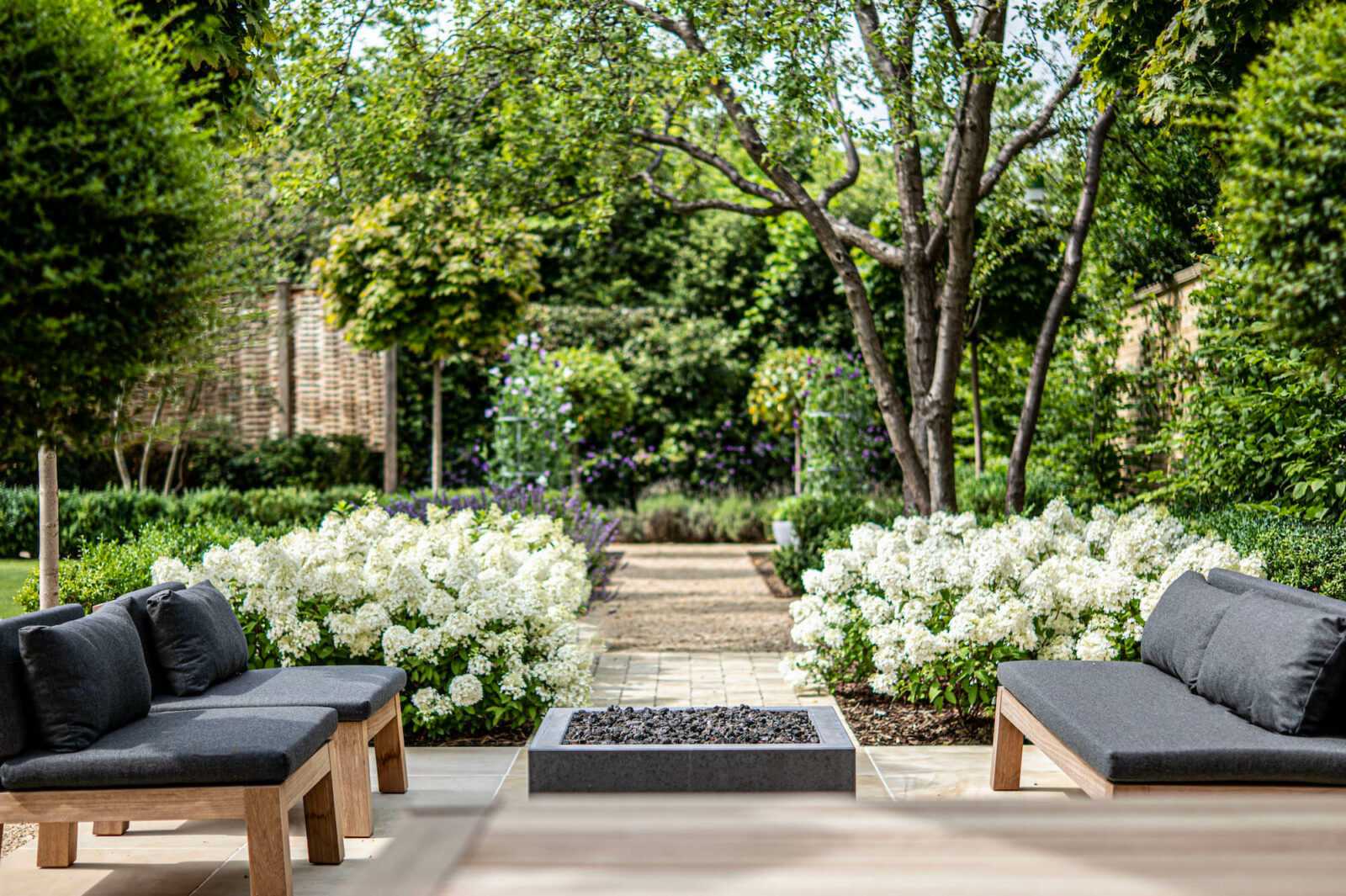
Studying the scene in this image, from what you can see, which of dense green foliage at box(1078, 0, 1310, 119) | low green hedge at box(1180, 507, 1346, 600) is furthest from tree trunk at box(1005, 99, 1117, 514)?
dense green foliage at box(1078, 0, 1310, 119)

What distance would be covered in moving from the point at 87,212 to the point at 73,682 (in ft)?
4.35

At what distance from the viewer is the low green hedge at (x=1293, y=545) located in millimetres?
3750

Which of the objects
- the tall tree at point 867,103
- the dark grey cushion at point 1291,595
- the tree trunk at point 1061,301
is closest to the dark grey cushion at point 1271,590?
the dark grey cushion at point 1291,595

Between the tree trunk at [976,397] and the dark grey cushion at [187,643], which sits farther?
the tree trunk at [976,397]

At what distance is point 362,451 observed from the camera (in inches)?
425

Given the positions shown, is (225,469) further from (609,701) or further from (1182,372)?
(1182,372)

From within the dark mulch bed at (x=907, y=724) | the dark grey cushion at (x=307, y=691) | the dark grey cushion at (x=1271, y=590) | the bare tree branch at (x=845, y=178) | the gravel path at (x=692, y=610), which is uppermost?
the bare tree branch at (x=845, y=178)

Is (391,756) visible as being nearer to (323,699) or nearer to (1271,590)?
(323,699)

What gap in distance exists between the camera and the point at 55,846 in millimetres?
3102

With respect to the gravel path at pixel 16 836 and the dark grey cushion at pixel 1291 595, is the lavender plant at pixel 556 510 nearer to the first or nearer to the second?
the gravel path at pixel 16 836

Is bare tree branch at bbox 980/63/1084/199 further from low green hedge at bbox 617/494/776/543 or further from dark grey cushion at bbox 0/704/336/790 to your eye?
low green hedge at bbox 617/494/776/543

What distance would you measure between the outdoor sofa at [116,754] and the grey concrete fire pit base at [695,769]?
27.8 inches

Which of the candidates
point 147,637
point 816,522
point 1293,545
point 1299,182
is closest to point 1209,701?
point 1293,545

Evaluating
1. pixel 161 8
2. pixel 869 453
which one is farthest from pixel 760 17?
pixel 869 453
